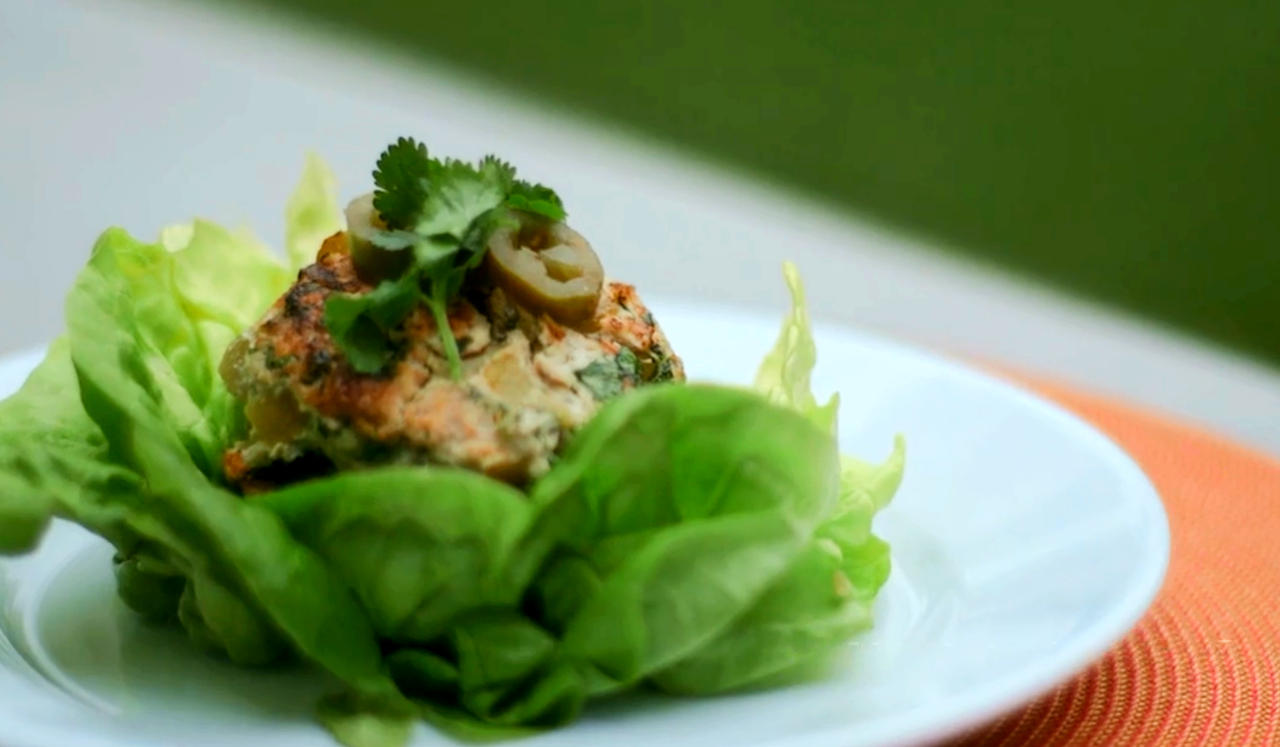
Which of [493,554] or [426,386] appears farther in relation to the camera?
[426,386]

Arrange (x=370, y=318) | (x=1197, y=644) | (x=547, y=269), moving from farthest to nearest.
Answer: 1. (x=1197, y=644)
2. (x=547, y=269)
3. (x=370, y=318)

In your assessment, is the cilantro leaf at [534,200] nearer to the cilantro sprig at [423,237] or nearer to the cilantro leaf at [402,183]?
the cilantro sprig at [423,237]

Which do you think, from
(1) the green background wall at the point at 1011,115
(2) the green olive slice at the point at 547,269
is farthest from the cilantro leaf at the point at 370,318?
(1) the green background wall at the point at 1011,115

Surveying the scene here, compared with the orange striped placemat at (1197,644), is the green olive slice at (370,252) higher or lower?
higher

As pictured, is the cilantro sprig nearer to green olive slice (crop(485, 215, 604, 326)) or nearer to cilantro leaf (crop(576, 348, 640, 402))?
green olive slice (crop(485, 215, 604, 326))

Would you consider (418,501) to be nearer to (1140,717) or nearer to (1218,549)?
(1140,717)

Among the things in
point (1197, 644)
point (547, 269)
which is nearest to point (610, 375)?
point (547, 269)

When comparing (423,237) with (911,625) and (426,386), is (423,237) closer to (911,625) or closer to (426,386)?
(426,386)
